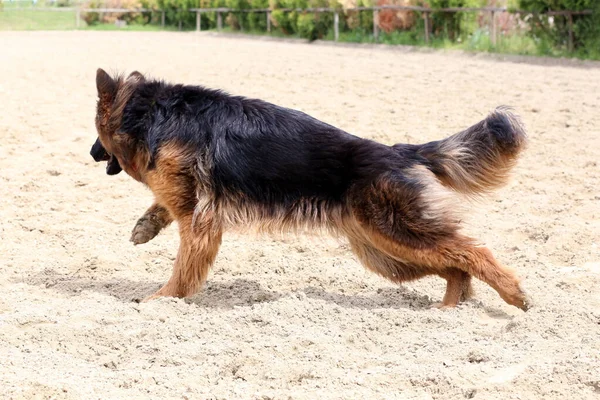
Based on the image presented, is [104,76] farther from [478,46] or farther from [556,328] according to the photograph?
[478,46]

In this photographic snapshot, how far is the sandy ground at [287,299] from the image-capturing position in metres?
3.81

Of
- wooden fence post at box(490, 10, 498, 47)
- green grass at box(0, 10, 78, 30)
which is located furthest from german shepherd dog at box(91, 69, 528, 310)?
green grass at box(0, 10, 78, 30)

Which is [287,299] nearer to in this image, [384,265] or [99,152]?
[384,265]

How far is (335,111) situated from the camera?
11523 millimetres

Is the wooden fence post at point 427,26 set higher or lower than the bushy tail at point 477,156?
higher

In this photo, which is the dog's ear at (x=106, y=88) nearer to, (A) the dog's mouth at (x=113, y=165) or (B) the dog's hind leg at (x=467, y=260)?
(A) the dog's mouth at (x=113, y=165)

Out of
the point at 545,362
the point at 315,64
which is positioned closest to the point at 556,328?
the point at 545,362

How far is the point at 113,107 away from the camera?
5.68 meters

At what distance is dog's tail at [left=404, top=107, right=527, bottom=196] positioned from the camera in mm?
5137

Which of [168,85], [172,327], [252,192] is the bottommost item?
[172,327]

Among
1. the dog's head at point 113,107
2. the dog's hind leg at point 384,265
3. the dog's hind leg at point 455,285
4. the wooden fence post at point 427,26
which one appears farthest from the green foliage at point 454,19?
the dog's hind leg at point 455,285

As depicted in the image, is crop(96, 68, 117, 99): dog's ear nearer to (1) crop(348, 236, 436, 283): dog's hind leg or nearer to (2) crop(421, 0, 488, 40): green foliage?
(1) crop(348, 236, 436, 283): dog's hind leg

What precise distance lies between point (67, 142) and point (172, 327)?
5.75 metres

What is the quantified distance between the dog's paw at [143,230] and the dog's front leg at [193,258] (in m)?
0.67
